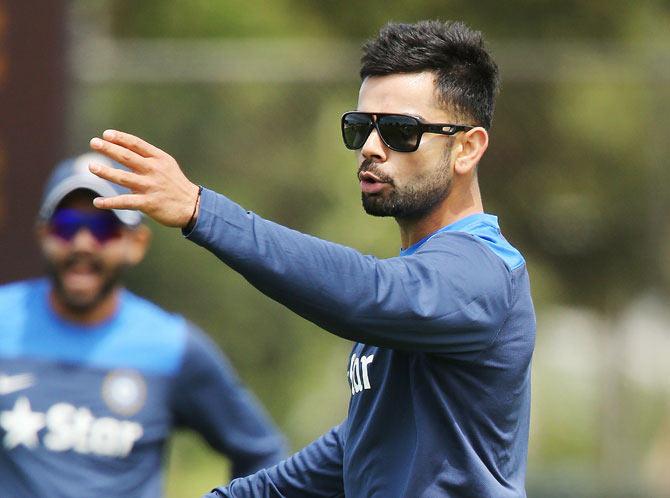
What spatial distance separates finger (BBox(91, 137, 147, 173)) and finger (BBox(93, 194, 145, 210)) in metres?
0.07

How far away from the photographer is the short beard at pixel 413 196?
358 cm

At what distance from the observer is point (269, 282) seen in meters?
3.09

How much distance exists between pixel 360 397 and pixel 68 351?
1948 millimetres

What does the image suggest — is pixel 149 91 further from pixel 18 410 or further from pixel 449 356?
pixel 449 356

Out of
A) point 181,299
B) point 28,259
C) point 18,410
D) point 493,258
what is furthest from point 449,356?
point 181,299

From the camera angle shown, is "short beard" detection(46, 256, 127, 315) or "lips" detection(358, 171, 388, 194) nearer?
"lips" detection(358, 171, 388, 194)

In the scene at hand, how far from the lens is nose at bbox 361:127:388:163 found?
3561 millimetres

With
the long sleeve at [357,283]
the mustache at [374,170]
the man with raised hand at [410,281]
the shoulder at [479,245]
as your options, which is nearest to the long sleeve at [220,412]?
the man with raised hand at [410,281]

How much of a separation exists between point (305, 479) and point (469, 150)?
1045mm

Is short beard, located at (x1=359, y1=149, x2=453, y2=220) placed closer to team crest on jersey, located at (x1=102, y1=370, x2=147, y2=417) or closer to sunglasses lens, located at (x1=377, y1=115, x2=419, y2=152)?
sunglasses lens, located at (x1=377, y1=115, x2=419, y2=152)

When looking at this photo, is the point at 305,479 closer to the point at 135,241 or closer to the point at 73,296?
the point at 73,296

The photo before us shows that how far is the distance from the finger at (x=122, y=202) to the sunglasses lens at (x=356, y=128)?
82cm

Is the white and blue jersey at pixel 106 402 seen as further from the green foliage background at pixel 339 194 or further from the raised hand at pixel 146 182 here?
the green foliage background at pixel 339 194

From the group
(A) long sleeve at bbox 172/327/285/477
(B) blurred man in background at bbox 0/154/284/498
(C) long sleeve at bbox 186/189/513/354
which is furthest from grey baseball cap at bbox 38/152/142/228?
(C) long sleeve at bbox 186/189/513/354
